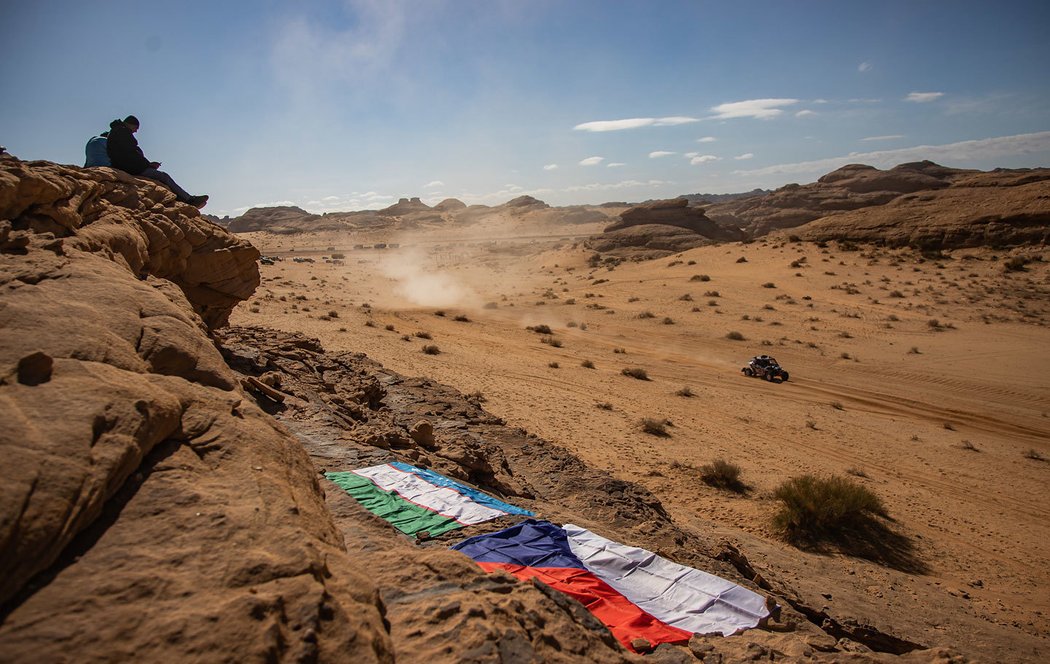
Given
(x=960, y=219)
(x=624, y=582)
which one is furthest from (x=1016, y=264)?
(x=624, y=582)

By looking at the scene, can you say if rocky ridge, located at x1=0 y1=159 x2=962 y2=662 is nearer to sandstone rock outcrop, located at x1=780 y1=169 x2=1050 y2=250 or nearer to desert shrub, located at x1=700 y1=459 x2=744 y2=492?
desert shrub, located at x1=700 y1=459 x2=744 y2=492

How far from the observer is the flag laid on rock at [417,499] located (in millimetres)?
6157

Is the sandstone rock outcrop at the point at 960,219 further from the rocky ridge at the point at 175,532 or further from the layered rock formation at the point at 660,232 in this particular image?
the rocky ridge at the point at 175,532

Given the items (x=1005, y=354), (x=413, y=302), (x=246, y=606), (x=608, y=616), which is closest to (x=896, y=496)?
(x=608, y=616)

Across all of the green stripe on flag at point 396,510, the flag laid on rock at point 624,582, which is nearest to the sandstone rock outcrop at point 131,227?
the green stripe on flag at point 396,510

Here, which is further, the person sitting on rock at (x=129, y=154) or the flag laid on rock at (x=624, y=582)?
the person sitting on rock at (x=129, y=154)

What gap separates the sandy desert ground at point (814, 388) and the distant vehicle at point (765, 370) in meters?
0.54

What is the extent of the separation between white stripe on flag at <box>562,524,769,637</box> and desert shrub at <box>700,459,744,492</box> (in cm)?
503

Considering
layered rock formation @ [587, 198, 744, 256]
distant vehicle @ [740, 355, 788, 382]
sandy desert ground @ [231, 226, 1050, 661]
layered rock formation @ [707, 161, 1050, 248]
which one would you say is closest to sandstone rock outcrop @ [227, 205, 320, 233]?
layered rock formation @ [587, 198, 744, 256]

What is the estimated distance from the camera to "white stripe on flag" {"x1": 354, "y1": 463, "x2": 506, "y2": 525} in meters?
6.55

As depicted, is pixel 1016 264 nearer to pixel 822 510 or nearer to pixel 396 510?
pixel 822 510

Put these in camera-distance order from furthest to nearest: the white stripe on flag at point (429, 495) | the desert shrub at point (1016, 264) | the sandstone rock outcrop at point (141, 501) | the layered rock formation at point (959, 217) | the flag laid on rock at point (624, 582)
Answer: the layered rock formation at point (959, 217)
the desert shrub at point (1016, 264)
the white stripe on flag at point (429, 495)
the flag laid on rock at point (624, 582)
the sandstone rock outcrop at point (141, 501)

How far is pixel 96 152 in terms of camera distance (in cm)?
918

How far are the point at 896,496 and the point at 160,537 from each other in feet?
41.3
